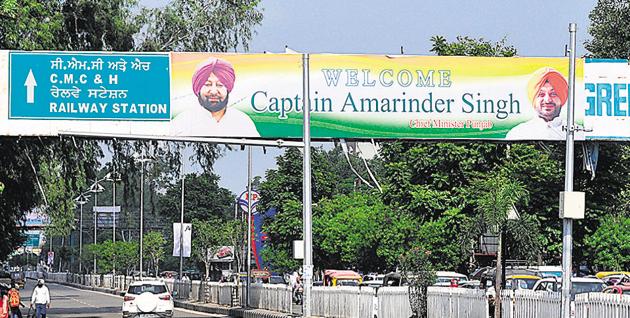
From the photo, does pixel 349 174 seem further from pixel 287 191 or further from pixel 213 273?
pixel 287 191

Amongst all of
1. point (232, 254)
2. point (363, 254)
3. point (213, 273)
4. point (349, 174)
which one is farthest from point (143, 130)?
point (349, 174)

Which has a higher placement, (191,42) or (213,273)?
(191,42)

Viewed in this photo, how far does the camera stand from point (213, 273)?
345 feet

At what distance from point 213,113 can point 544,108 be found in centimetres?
906

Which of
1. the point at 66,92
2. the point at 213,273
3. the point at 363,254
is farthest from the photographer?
the point at 213,273

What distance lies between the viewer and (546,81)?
3300 cm

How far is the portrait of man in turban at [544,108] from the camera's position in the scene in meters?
32.8

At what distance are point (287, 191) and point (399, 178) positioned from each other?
19.6 metres

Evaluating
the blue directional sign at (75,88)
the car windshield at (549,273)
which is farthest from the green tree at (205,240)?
the blue directional sign at (75,88)

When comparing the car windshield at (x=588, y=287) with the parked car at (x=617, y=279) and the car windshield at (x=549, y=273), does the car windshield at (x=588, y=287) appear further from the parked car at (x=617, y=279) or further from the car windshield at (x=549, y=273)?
the parked car at (x=617, y=279)

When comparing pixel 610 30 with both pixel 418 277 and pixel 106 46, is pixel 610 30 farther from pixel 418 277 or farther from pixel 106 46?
pixel 106 46

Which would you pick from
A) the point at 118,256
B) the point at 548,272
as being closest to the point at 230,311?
the point at 548,272

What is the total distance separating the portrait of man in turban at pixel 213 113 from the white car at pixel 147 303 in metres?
8.29

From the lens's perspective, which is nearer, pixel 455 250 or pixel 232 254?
pixel 455 250
